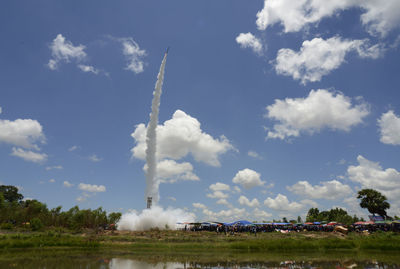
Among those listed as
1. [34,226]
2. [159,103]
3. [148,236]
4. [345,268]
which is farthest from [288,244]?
[34,226]

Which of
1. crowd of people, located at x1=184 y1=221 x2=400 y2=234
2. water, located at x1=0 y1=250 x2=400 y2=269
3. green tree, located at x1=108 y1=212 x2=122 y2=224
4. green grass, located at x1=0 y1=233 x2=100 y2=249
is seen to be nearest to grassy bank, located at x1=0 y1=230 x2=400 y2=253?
green grass, located at x1=0 y1=233 x2=100 y2=249

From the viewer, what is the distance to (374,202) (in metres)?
74.5

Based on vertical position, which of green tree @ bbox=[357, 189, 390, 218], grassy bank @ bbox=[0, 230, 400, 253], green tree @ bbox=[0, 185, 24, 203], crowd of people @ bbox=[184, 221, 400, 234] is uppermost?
green tree @ bbox=[0, 185, 24, 203]

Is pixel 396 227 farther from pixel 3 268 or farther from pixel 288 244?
pixel 3 268

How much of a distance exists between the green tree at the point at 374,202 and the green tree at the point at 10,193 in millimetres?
142814

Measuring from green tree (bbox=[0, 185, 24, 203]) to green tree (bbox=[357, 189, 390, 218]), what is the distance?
14281 centimetres

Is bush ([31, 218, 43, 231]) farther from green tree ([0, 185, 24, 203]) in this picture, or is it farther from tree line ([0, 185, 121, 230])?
green tree ([0, 185, 24, 203])

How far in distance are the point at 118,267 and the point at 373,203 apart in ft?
235

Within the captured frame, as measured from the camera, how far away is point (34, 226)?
63.7 meters

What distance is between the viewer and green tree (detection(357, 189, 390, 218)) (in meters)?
73.3

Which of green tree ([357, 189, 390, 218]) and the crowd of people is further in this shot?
green tree ([357, 189, 390, 218])

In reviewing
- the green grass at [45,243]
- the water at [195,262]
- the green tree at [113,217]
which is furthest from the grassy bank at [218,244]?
the green tree at [113,217]

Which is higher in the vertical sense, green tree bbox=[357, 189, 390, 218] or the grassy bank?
green tree bbox=[357, 189, 390, 218]

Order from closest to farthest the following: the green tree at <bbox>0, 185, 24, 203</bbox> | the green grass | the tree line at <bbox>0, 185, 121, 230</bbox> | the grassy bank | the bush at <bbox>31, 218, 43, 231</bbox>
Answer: the grassy bank
the green grass
the bush at <bbox>31, 218, 43, 231</bbox>
the tree line at <bbox>0, 185, 121, 230</bbox>
the green tree at <bbox>0, 185, 24, 203</bbox>
